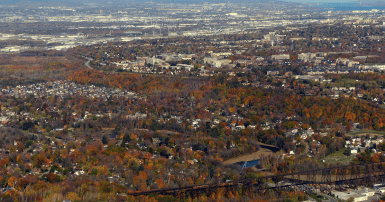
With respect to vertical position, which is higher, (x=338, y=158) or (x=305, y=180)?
(x=305, y=180)

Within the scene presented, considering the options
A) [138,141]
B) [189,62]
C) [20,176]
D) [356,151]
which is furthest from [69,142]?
[189,62]

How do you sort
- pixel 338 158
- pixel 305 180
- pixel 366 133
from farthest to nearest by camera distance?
pixel 366 133, pixel 338 158, pixel 305 180

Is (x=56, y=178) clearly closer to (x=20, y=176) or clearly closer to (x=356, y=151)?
(x=20, y=176)

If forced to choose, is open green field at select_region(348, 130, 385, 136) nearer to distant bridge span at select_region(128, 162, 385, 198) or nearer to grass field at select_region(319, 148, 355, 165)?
grass field at select_region(319, 148, 355, 165)

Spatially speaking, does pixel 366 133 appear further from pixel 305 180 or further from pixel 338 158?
pixel 305 180

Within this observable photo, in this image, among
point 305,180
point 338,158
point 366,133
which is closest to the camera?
point 305,180

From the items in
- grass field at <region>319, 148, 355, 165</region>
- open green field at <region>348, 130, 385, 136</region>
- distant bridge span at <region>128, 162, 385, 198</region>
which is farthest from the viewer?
open green field at <region>348, 130, 385, 136</region>

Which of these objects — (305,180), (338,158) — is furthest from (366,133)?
(305,180)

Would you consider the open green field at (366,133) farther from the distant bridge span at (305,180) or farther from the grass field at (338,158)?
the distant bridge span at (305,180)

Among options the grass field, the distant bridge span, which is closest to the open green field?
the grass field

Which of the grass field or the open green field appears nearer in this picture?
the grass field

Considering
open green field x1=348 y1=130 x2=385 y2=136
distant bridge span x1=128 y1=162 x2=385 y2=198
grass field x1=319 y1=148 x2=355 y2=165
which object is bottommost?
open green field x1=348 y1=130 x2=385 y2=136
